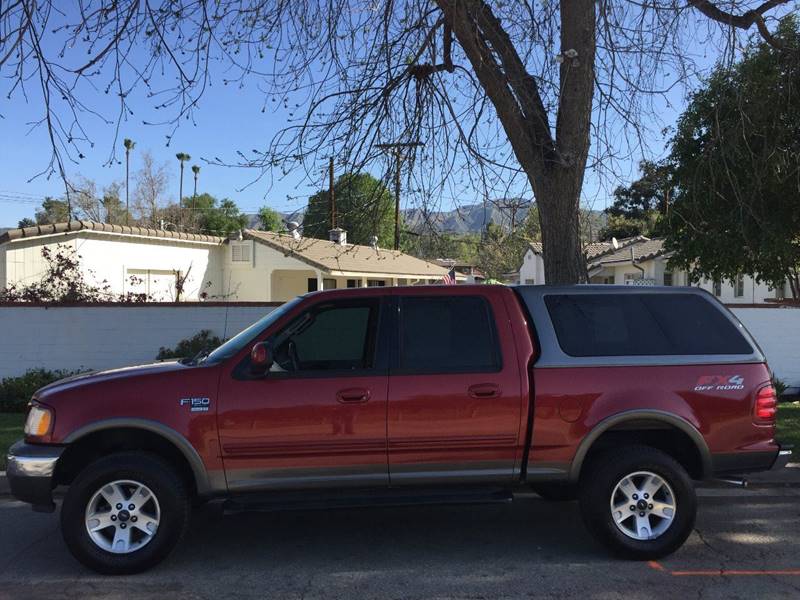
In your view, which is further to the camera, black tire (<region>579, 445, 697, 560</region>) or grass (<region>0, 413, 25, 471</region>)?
grass (<region>0, 413, 25, 471</region>)

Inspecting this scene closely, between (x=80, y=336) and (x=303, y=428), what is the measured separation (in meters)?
8.86

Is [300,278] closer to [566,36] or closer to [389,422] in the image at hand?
[566,36]

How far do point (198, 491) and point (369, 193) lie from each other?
5532 millimetres

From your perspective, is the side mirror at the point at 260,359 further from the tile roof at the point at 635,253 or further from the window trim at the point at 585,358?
the tile roof at the point at 635,253

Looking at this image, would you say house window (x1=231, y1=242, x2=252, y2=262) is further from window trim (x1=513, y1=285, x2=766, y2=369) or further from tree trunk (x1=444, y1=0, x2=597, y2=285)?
window trim (x1=513, y1=285, x2=766, y2=369)

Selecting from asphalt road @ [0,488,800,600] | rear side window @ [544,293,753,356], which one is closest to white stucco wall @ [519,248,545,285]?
asphalt road @ [0,488,800,600]

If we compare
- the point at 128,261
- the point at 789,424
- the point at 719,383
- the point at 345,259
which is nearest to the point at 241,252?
the point at 345,259

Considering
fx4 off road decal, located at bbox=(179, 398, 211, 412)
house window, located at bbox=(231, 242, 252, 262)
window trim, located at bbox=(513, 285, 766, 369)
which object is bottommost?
fx4 off road decal, located at bbox=(179, 398, 211, 412)

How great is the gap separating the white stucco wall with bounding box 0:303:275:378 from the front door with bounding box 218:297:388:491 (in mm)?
7689

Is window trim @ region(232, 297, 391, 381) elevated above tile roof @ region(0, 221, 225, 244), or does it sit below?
below

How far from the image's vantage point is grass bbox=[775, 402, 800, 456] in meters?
8.18

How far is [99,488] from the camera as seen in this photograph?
4.52m

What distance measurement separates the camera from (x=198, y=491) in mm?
4648

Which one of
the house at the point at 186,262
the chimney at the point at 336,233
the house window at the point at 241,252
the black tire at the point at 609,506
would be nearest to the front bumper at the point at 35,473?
the black tire at the point at 609,506
